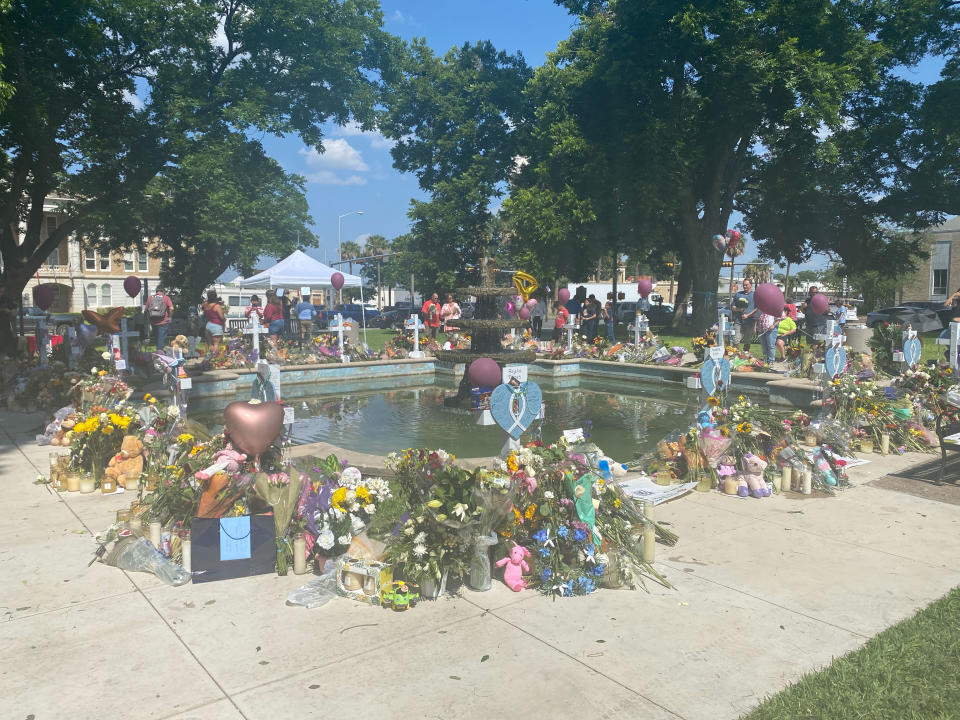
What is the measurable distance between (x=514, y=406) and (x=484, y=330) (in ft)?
22.1

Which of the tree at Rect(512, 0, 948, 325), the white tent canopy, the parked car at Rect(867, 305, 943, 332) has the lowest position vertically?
the parked car at Rect(867, 305, 943, 332)

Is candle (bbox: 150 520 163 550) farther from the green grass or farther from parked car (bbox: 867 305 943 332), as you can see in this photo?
parked car (bbox: 867 305 943 332)

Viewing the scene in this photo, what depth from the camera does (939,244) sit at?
2242 inches

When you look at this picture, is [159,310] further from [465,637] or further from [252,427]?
[465,637]

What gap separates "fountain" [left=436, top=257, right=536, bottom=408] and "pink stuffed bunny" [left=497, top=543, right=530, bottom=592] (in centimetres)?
762

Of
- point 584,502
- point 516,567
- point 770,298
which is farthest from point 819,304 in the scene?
point 516,567

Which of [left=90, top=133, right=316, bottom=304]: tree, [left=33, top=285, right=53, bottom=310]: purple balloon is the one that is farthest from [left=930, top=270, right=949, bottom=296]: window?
[left=33, top=285, right=53, bottom=310]: purple balloon

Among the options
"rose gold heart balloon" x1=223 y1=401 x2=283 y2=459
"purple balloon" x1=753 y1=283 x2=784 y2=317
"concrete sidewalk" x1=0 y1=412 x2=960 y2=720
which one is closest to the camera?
"concrete sidewalk" x1=0 y1=412 x2=960 y2=720

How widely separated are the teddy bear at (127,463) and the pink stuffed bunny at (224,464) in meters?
2.15

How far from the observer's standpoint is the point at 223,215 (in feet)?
95.5

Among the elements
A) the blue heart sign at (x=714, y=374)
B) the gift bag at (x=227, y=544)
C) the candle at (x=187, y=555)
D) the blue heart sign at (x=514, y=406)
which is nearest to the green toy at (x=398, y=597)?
the gift bag at (x=227, y=544)

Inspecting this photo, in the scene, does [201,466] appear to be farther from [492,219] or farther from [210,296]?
[492,219]

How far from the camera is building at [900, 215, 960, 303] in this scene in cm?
5609

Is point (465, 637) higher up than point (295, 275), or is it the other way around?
point (295, 275)
